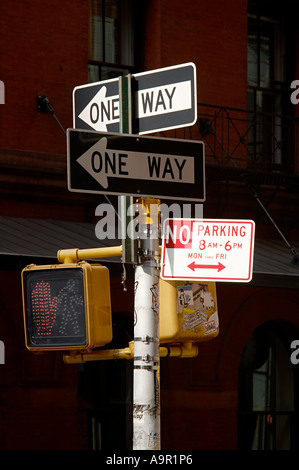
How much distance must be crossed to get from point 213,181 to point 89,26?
3021 millimetres

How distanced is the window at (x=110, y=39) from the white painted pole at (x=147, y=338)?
358 inches

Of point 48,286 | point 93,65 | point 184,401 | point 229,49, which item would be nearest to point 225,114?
point 229,49

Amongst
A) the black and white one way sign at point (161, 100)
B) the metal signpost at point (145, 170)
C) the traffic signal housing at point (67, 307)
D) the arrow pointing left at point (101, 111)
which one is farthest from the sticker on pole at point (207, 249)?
the arrow pointing left at point (101, 111)

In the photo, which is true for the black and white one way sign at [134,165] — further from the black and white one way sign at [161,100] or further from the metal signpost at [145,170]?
the black and white one way sign at [161,100]

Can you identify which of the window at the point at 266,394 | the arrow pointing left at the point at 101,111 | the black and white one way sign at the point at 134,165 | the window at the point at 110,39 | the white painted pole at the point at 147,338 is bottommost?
the window at the point at 266,394

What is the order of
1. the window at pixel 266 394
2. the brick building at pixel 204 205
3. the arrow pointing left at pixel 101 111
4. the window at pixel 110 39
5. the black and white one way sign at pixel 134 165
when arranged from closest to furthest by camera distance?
1. the black and white one way sign at pixel 134 165
2. the arrow pointing left at pixel 101 111
3. the brick building at pixel 204 205
4. the window at pixel 110 39
5. the window at pixel 266 394

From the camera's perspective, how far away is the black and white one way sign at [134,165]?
6.19 meters

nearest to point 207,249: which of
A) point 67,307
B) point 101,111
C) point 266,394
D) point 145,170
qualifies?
point 145,170

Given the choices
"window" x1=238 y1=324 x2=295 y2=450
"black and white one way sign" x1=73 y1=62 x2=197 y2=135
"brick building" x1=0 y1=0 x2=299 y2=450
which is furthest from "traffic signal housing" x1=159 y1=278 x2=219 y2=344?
"window" x1=238 y1=324 x2=295 y2=450

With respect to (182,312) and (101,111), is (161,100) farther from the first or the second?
(182,312)

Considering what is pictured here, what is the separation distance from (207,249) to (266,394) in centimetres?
1055

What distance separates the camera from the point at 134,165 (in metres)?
6.36

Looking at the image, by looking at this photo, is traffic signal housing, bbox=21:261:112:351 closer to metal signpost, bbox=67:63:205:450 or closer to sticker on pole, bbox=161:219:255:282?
metal signpost, bbox=67:63:205:450

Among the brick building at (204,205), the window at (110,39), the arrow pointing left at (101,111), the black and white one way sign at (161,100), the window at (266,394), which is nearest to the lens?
the black and white one way sign at (161,100)
